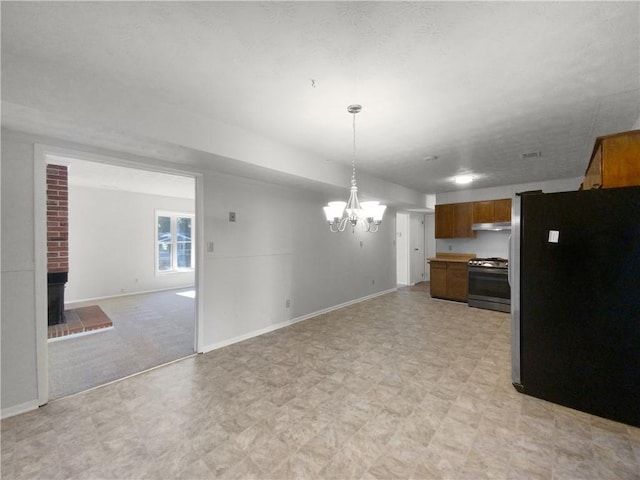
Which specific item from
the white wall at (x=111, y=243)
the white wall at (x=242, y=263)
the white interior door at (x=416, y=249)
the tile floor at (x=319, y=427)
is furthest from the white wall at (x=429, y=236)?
the white wall at (x=111, y=243)

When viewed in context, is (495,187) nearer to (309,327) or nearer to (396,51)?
(309,327)

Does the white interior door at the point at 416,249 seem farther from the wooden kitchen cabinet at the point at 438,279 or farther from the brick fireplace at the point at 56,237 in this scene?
the brick fireplace at the point at 56,237

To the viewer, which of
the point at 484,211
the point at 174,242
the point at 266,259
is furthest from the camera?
the point at 174,242

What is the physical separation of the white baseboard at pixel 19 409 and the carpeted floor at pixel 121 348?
0.55 ft

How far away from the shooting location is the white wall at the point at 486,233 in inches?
229

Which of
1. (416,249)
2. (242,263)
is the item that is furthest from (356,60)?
(416,249)

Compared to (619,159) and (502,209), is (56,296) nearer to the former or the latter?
(619,159)

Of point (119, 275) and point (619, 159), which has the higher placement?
point (619, 159)

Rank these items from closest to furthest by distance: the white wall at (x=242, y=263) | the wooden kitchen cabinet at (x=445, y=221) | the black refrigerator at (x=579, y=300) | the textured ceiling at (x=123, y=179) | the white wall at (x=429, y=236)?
the black refrigerator at (x=579, y=300) < the white wall at (x=242, y=263) < the textured ceiling at (x=123, y=179) < the wooden kitchen cabinet at (x=445, y=221) < the white wall at (x=429, y=236)

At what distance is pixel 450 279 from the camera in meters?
6.15

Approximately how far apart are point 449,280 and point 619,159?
4445 mm

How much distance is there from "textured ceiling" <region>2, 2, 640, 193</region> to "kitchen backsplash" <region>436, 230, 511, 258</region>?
11.9 ft

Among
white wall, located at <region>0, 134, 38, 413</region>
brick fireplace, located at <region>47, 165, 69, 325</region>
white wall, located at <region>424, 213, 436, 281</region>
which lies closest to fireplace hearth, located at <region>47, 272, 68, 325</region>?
brick fireplace, located at <region>47, 165, 69, 325</region>

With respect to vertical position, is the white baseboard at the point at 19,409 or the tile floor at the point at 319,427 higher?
the white baseboard at the point at 19,409
